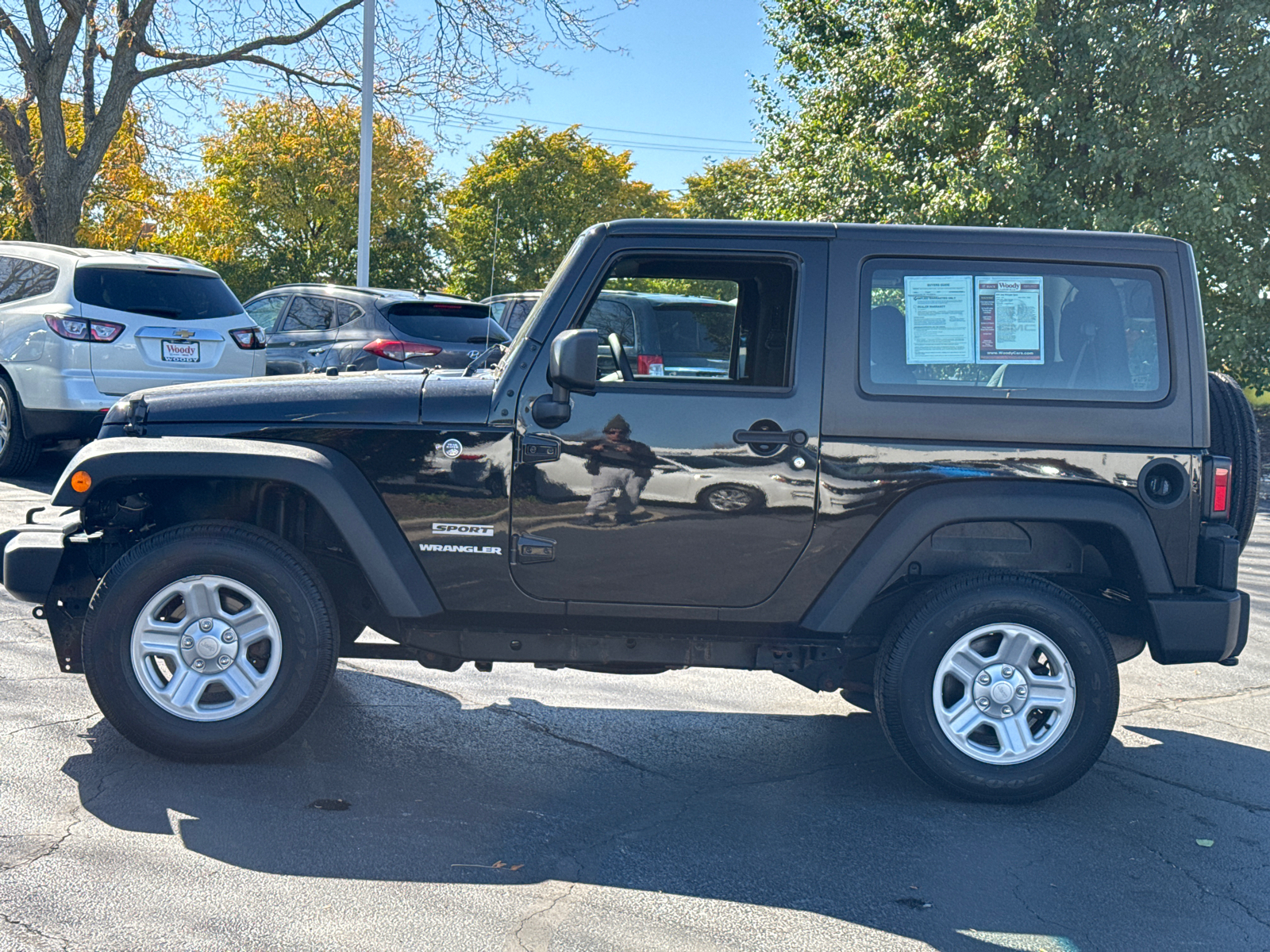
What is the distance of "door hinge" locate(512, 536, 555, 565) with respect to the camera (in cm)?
405

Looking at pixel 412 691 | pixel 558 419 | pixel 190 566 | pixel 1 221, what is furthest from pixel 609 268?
pixel 1 221

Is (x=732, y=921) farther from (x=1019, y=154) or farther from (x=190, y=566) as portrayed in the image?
(x=1019, y=154)

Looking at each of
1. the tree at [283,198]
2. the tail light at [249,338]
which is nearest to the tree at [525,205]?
the tree at [283,198]

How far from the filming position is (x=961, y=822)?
3.99m

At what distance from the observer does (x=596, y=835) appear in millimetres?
3740

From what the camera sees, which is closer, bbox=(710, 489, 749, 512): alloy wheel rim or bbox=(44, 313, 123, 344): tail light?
bbox=(710, 489, 749, 512): alloy wheel rim

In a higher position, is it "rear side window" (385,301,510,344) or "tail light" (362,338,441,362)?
"rear side window" (385,301,510,344)

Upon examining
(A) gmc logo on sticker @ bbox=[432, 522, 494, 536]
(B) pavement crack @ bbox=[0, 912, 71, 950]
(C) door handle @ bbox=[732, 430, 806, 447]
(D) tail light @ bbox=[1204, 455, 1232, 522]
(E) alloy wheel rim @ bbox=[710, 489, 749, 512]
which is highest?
(C) door handle @ bbox=[732, 430, 806, 447]

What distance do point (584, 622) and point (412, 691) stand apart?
1.37 meters

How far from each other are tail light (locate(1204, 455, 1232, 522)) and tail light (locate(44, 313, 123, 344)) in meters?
7.80

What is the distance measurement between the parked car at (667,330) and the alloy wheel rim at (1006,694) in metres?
1.34

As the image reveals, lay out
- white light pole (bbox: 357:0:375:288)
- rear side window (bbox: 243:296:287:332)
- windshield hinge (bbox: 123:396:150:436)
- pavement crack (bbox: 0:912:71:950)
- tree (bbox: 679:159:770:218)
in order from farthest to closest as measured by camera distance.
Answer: tree (bbox: 679:159:770:218)
white light pole (bbox: 357:0:375:288)
rear side window (bbox: 243:296:287:332)
windshield hinge (bbox: 123:396:150:436)
pavement crack (bbox: 0:912:71:950)

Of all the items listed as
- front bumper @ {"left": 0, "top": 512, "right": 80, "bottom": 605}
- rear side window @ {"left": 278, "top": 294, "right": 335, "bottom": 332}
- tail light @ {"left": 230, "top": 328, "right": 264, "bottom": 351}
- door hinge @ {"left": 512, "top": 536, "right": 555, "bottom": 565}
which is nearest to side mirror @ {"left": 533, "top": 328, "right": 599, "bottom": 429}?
door hinge @ {"left": 512, "top": 536, "right": 555, "bottom": 565}

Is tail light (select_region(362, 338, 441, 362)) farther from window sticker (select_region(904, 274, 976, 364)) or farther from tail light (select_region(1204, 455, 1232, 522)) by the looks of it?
tail light (select_region(1204, 455, 1232, 522))
